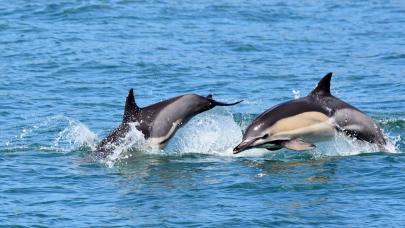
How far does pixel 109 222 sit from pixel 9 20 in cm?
1951

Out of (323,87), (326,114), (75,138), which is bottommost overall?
(75,138)

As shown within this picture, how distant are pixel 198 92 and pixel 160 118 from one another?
6.58m

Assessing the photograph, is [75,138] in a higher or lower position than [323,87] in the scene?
lower

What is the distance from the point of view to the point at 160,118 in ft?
58.2

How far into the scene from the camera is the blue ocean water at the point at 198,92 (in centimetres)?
1475

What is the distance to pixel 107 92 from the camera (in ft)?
79.0

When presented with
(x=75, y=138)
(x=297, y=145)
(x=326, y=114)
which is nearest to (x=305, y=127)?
(x=326, y=114)

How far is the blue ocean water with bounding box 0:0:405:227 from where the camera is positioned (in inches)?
581

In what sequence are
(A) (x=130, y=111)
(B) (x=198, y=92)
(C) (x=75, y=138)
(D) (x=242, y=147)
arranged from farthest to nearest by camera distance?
(B) (x=198, y=92) → (C) (x=75, y=138) → (A) (x=130, y=111) → (D) (x=242, y=147)

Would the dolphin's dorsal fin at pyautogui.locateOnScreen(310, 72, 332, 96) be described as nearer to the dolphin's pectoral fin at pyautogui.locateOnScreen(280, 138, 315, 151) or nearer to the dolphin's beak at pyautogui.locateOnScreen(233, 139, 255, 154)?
the dolphin's pectoral fin at pyautogui.locateOnScreen(280, 138, 315, 151)

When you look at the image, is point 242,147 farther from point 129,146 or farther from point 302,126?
point 129,146

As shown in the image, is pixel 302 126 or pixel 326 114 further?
pixel 326 114

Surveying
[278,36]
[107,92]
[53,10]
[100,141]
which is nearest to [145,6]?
[53,10]

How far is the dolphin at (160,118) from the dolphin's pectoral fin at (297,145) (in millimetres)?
1178
